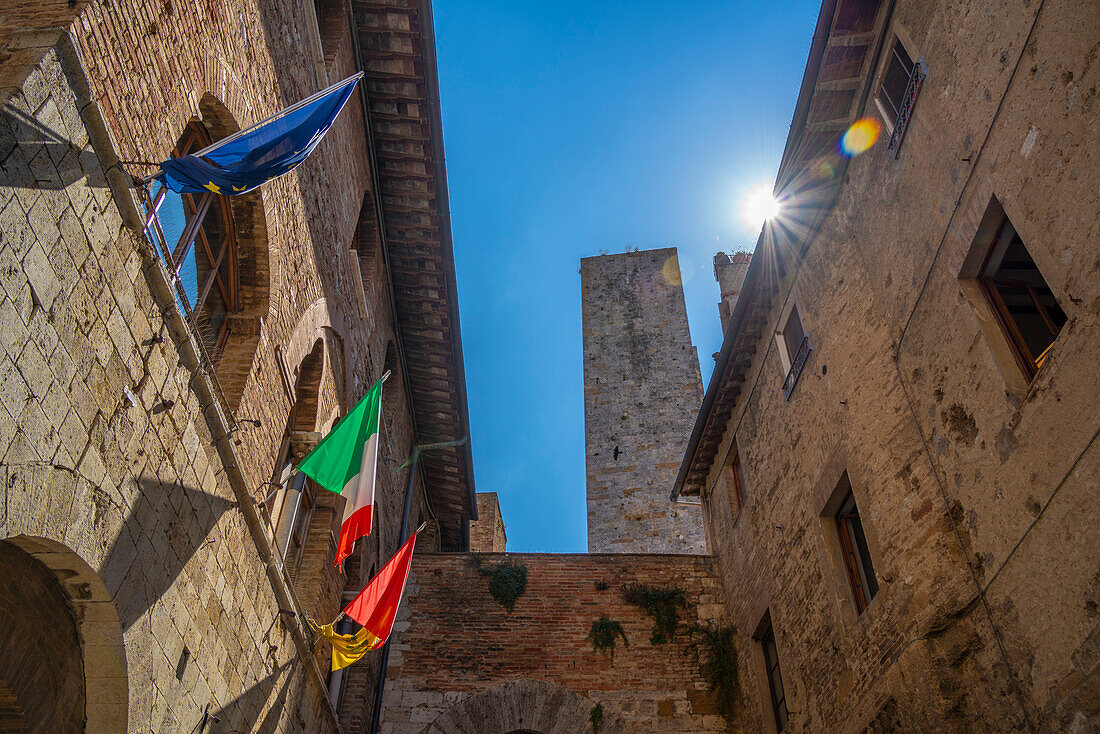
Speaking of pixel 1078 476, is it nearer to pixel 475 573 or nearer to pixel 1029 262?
pixel 1029 262

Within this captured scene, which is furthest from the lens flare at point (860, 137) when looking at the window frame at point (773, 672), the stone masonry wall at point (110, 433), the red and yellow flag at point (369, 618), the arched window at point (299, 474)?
the red and yellow flag at point (369, 618)

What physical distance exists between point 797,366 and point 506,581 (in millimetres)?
5197

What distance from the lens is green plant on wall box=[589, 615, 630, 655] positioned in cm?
1000

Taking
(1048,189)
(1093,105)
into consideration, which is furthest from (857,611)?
(1093,105)

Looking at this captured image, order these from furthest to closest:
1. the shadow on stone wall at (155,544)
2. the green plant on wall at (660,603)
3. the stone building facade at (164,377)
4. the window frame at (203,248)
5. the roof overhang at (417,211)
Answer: the green plant on wall at (660,603)
the roof overhang at (417,211)
the window frame at (203,248)
the shadow on stone wall at (155,544)
the stone building facade at (164,377)

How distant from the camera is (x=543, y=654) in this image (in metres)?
9.95

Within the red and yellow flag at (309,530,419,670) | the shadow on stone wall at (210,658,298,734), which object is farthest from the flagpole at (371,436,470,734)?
the shadow on stone wall at (210,658,298,734)

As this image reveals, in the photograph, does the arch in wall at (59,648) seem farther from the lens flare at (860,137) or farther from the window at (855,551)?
the lens flare at (860,137)

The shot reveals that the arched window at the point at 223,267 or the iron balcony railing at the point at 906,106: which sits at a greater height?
the iron balcony railing at the point at 906,106

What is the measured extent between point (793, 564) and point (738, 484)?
2.65 meters

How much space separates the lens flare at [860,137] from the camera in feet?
20.7

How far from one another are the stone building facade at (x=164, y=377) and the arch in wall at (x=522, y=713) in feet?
4.23

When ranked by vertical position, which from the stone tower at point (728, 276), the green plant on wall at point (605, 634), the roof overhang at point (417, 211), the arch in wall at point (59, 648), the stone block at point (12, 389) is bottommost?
the arch in wall at point (59, 648)

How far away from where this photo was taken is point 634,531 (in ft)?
57.6
